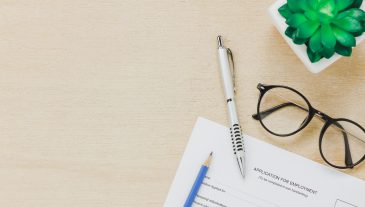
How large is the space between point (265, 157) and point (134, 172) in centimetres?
21

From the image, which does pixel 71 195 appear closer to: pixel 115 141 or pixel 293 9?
pixel 115 141

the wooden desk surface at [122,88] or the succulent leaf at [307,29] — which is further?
the wooden desk surface at [122,88]

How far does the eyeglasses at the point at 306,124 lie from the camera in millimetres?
786

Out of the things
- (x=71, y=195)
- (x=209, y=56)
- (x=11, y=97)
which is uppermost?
(x=209, y=56)

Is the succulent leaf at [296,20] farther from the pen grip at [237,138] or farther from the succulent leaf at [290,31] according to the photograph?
the pen grip at [237,138]

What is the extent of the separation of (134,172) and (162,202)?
65 mm

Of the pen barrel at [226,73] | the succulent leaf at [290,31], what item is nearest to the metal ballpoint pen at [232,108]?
the pen barrel at [226,73]

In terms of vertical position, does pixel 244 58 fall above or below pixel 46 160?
above

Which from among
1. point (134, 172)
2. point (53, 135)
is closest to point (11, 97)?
point (53, 135)

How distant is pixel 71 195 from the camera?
82 centimetres

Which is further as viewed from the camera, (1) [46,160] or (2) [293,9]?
(1) [46,160]

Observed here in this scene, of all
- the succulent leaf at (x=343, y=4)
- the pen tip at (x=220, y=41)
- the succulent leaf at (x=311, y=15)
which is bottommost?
the pen tip at (x=220, y=41)

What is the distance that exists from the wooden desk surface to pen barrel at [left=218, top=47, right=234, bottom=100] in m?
0.02

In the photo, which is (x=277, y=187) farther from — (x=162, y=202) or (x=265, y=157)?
(x=162, y=202)
